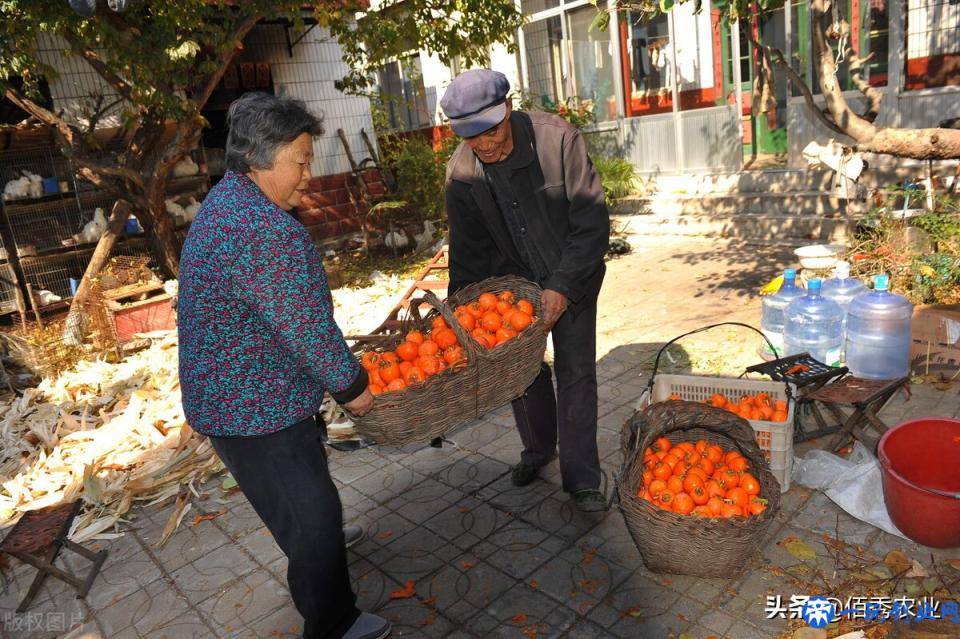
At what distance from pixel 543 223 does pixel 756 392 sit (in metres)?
1.89

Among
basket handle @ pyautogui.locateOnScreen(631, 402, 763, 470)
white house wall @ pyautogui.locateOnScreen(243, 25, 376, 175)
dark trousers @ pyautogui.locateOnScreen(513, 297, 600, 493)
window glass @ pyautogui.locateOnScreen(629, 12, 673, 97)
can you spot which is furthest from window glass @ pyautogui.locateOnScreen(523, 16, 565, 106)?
basket handle @ pyautogui.locateOnScreen(631, 402, 763, 470)

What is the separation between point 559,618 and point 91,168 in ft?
31.6

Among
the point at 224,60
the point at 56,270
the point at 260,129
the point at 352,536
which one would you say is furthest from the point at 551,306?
the point at 56,270

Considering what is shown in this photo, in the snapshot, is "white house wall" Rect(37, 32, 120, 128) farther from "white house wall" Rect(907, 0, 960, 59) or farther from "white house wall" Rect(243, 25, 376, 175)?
"white house wall" Rect(907, 0, 960, 59)

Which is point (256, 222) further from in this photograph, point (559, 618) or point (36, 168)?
point (36, 168)

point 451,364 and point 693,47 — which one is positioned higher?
point 693,47

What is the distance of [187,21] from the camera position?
873cm

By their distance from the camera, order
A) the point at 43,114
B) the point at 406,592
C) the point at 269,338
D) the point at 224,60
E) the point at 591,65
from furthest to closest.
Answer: the point at 591,65 → the point at 224,60 → the point at 43,114 → the point at 406,592 → the point at 269,338

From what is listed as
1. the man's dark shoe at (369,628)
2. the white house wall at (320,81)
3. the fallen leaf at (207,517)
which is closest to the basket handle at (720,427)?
the man's dark shoe at (369,628)

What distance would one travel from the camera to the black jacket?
3725 millimetres

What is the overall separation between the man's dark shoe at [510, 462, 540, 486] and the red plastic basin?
6.88 feet

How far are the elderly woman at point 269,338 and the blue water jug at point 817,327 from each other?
14.8ft

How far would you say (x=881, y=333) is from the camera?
5.51m

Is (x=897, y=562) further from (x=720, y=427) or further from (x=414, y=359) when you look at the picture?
(x=414, y=359)
